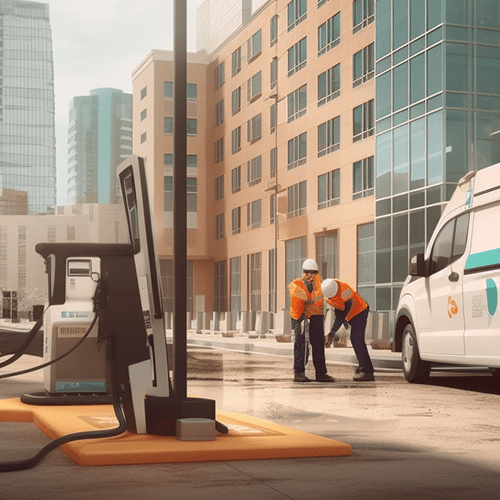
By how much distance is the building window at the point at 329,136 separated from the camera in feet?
155

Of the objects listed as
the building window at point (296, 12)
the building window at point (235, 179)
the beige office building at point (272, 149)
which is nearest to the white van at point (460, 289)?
the beige office building at point (272, 149)

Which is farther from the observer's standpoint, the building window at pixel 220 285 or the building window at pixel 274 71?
the building window at pixel 220 285

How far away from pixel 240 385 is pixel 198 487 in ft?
26.5

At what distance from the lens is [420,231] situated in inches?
1353

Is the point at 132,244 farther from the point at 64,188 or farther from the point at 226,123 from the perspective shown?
the point at 226,123

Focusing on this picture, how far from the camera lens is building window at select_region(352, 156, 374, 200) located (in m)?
42.8

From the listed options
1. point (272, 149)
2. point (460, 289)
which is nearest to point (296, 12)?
point (272, 149)

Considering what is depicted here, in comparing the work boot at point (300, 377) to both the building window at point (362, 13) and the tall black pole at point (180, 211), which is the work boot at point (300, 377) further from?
the building window at point (362, 13)

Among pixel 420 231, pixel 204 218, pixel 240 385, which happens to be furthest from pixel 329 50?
pixel 240 385

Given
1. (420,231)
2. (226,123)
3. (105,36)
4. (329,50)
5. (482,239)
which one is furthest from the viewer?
(226,123)

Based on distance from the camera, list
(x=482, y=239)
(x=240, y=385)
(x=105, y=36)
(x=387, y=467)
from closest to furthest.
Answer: (x=387, y=467) → (x=105, y=36) → (x=482, y=239) → (x=240, y=385)

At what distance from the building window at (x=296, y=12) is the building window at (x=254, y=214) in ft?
36.0

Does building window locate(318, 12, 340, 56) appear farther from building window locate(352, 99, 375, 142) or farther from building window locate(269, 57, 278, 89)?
building window locate(269, 57, 278, 89)

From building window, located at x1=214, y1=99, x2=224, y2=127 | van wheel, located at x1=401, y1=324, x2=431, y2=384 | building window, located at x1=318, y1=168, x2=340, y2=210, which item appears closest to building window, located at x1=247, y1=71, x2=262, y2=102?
building window, located at x1=214, y1=99, x2=224, y2=127
